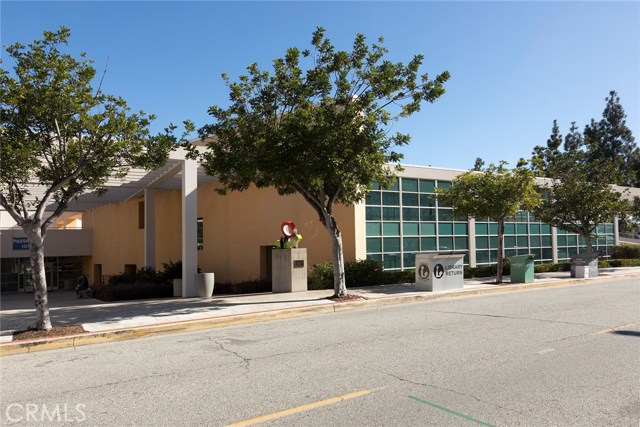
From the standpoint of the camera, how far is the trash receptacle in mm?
19422

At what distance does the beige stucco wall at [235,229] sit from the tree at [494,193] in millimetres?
4290

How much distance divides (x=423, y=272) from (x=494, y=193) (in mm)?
4366

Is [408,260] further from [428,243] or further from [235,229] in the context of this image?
[235,229]

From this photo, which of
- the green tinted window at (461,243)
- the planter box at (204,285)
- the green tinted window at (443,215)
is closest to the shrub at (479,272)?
the green tinted window at (461,243)

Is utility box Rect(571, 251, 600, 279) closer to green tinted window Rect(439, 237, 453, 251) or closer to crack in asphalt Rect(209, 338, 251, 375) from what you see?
green tinted window Rect(439, 237, 453, 251)

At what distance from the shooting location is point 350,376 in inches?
252

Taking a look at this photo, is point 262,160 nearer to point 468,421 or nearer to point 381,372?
point 381,372

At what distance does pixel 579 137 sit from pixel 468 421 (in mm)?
64515

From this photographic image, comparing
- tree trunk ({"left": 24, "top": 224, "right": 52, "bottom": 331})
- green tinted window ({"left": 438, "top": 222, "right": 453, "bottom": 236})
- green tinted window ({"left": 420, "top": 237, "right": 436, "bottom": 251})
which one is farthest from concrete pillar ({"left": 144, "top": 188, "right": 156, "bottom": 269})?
green tinted window ({"left": 438, "top": 222, "right": 453, "bottom": 236})

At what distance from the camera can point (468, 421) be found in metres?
4.77

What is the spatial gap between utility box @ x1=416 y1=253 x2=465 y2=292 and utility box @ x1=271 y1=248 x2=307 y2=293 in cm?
420

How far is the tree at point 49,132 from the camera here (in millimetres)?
9453

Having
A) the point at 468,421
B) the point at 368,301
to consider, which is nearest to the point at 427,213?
the point at 368,301

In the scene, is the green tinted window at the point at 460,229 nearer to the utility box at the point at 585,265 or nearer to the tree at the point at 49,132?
the utility box at the point at 585,265
